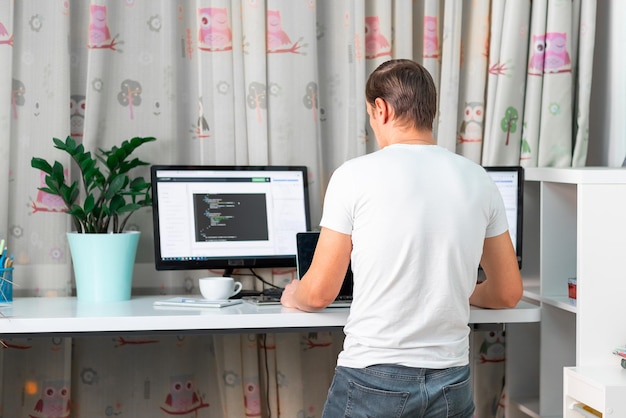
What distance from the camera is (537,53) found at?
2637 mm

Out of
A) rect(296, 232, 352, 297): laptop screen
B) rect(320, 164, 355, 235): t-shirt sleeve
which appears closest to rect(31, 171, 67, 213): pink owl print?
rect(296, 232, 352, 297): laptop screen

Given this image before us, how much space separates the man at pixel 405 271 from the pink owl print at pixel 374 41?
1.00 meters

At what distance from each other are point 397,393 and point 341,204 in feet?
1.23

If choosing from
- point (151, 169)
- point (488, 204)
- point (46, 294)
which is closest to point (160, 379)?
point (46, 294)

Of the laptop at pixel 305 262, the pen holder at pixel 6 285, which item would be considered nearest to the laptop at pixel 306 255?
the laptop at pixel 305 262

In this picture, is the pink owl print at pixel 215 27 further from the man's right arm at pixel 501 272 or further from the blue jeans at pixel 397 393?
the blue jeans at pixel 397 393

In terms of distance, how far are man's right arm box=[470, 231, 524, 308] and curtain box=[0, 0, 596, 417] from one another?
820 mm

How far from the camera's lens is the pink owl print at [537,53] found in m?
2.63

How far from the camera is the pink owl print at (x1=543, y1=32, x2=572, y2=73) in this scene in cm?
262

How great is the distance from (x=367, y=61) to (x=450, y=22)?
0.95 ft

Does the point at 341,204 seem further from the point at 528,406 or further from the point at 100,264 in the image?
the point at 528,406

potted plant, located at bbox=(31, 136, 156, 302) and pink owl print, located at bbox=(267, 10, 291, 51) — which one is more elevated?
pink owl print, located at bbox=(267, 10, 291, 51)

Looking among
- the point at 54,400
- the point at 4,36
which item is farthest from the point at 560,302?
the point at 4,36

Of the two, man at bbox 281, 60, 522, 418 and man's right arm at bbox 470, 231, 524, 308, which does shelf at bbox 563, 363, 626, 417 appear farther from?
man at bbox 281, 60, 522, 418
